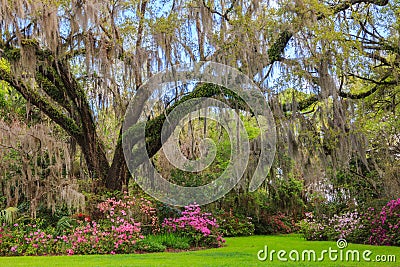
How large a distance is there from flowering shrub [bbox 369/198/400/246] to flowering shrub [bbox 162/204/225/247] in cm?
302

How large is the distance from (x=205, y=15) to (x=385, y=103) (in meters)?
3.97

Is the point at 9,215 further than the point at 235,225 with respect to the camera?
No

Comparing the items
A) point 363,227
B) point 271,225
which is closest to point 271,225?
point 271,225

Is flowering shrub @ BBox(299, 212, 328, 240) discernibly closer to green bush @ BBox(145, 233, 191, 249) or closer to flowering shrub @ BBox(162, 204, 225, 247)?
flowering shrub @ BBox(162, 204, 225, 247)

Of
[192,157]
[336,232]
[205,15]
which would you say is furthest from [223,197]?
[205,15]

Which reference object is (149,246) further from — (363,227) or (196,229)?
(363,227)

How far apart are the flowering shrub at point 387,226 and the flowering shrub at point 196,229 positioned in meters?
3.02

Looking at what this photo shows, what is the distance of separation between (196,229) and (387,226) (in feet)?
12.0

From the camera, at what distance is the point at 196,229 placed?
9.07 meters

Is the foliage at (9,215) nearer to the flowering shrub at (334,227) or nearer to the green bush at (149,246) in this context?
the green bush at (149,246)

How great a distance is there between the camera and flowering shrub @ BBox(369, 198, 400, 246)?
824 cm

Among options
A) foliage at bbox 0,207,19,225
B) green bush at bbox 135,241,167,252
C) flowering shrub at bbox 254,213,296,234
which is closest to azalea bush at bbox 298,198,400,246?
flowering shrub at bbox 254,213,296,234

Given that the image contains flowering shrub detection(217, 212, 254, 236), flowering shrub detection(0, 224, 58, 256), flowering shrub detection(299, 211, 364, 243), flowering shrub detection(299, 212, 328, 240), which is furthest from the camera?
flowering shrub detection(217, 212, 254, 236)

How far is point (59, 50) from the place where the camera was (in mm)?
8547
